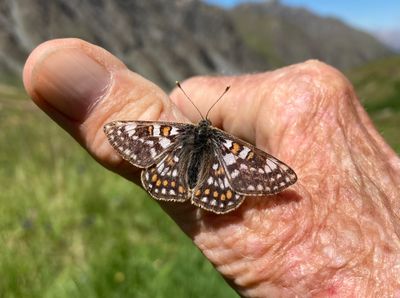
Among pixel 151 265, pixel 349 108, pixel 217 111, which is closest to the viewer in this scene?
pixel 349 108

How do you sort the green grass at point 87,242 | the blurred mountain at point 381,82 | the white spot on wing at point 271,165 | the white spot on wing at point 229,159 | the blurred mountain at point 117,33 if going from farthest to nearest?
the blurred mountain at point 117,33
the blurred mountain at point 381,82
the green grass at point 87,242
the white spot on wing at point 229,159
the white spot on wing at point 271,165

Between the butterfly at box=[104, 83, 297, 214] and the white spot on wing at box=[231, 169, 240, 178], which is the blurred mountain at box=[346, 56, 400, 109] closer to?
the butterfly at box=[104, 83, 297, 214]

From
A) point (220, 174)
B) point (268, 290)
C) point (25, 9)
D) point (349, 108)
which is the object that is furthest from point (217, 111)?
point (25, 9)

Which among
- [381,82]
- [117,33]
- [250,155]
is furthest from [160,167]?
[117,33]

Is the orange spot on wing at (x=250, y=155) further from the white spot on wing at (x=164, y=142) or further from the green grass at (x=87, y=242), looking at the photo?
the green grass at (x=87, y=242)

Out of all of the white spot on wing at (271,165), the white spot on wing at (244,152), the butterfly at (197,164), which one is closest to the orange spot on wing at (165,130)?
the butterfly at (197,164)

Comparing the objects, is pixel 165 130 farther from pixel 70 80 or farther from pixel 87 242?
pixel 87 242

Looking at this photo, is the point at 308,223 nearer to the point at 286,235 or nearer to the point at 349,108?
the point at 286,235
